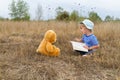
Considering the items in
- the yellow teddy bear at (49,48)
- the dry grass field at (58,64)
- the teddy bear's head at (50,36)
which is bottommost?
the dry grass field at (58,64)

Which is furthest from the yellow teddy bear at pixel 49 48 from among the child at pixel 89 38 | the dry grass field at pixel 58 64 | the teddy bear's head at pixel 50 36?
the child at pixel 89 38

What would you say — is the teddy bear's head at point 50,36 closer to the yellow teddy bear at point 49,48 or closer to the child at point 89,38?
the yellow teddy bear at point 49,48

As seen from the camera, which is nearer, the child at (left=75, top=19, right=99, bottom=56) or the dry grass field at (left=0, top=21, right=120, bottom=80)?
the dry grass field at (left=0, top=21, right=120, bottom=80)

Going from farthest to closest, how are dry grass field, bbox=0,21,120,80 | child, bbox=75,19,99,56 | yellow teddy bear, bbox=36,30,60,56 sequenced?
child, bbox=75,19,99,56 → yellow teddy bear, bbox=36,30,60,56 → dry grass field, bbox=0,21,120,80

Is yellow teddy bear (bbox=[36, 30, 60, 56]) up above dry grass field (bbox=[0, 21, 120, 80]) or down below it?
above

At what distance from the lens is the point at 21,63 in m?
4.81

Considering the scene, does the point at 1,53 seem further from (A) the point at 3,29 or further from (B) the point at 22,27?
(B) the point at 22,27

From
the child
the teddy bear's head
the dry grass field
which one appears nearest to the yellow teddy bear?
the teddy bear's head

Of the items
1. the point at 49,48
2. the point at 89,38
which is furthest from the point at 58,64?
the point at 89,38

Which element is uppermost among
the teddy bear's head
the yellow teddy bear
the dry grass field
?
the teddy bear's head

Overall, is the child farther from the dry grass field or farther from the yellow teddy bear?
the yellow teddy bear

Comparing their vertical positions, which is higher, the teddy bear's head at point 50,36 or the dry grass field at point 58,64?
the teddy bear's head at point 50,36

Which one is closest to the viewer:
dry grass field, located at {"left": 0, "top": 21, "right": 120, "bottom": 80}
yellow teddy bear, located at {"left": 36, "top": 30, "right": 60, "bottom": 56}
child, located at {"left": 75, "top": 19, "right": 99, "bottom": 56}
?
dry grass field, located at {"left": 0, "top": 21, "right": 120, "bottom": 80}

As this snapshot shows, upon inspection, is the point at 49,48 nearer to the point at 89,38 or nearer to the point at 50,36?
the point at 50,36
